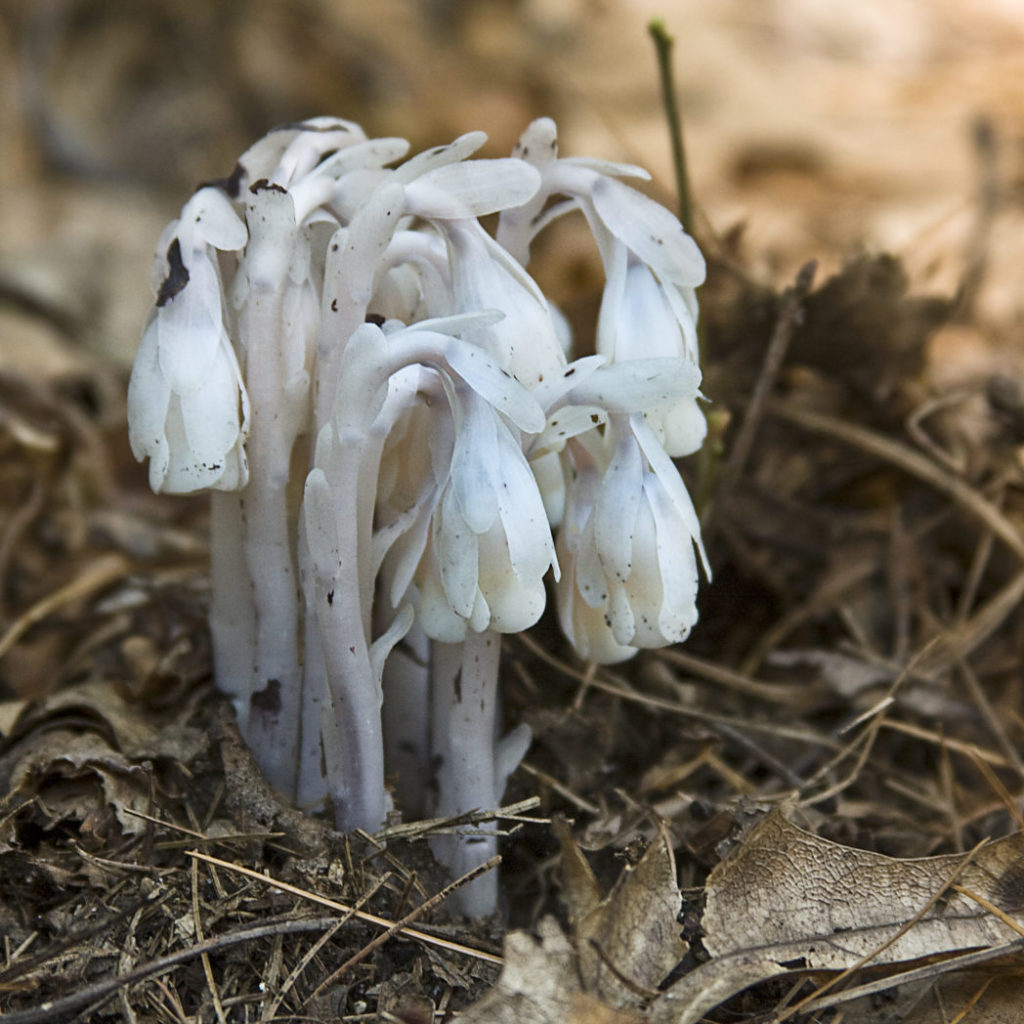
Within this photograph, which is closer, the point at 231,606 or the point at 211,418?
the point at 211,418

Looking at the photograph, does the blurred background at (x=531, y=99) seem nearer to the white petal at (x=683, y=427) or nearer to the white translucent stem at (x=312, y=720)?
the white petal at (x=683, y=427)

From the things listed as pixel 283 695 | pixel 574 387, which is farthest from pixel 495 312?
pixel 283 695

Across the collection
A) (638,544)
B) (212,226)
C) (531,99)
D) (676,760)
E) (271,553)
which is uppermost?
(212,226)

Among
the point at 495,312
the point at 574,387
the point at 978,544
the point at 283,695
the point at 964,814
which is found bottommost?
the point at 964,814

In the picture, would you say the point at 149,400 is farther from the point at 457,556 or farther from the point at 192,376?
the point at 457,556

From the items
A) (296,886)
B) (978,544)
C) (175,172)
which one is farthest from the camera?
(175,172)

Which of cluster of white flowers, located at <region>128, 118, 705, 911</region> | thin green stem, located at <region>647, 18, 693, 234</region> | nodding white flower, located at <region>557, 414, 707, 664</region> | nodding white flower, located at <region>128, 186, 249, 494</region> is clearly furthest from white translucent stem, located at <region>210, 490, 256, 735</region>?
thin green stem, located at <region>647, 18, 693, 234</region>

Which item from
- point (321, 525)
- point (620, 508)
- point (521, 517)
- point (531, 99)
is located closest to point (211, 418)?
point (321, 525)

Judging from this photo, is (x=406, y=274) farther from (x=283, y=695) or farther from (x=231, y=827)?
(x=231, y=827)
